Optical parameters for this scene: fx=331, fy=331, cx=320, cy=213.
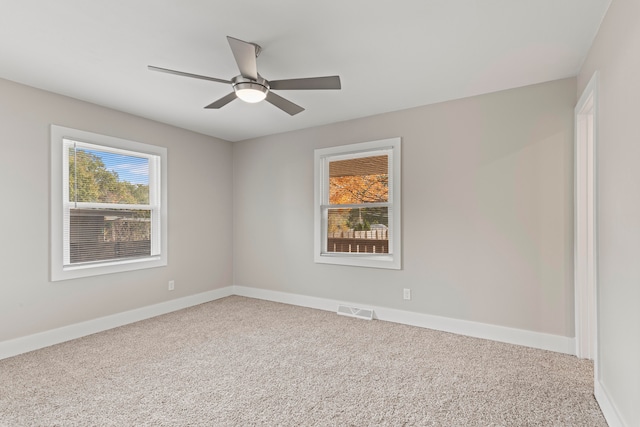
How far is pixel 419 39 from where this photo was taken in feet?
7.70

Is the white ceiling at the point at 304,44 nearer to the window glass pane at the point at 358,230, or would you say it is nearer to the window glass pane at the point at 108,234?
the window glass pane at the point at 108,234

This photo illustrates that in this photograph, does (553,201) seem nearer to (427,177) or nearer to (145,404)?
(427,177)

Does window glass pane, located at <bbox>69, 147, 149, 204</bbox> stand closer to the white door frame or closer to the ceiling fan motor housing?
the ceiling fan motor housing

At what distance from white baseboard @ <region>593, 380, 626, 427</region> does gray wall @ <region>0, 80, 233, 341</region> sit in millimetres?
4400

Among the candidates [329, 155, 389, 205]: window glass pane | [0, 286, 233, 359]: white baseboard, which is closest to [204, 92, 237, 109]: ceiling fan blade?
[329, 155, 389, 205]: window glass pane

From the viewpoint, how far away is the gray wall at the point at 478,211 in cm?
305

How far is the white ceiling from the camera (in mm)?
2010

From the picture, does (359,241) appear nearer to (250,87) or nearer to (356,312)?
(356,312)

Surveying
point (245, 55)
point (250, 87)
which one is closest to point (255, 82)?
point (250, 87)

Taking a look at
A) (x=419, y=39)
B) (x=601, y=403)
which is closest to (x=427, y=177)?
(x=419, y=39)

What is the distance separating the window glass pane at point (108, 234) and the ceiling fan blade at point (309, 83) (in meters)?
2.68

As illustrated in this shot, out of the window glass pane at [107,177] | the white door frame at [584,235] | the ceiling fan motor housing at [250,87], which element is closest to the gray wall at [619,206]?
the white door frame at [584,235]

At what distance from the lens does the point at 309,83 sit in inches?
92.9

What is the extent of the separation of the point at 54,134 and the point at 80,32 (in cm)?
151
